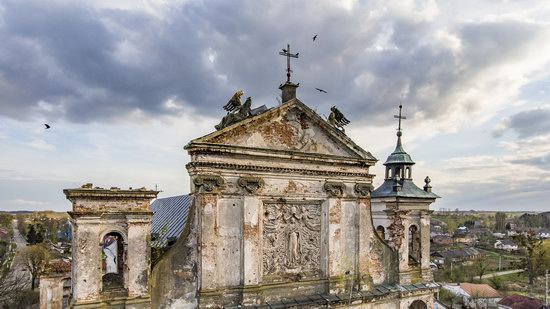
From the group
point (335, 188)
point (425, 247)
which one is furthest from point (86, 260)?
point (425, 247)

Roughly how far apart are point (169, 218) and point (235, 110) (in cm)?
915

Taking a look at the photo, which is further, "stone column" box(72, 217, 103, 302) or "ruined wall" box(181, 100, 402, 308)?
"ruined wall" box(181, 100, 402, 308)

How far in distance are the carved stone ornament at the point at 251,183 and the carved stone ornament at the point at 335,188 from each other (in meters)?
2.37

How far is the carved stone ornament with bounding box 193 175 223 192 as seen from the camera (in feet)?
33.4

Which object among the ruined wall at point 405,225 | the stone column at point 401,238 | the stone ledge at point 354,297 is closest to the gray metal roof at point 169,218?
the stone ledge at point 354,297

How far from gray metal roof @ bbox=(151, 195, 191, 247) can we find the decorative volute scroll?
20.4 feet

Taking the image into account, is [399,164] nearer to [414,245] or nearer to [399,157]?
[399,157]

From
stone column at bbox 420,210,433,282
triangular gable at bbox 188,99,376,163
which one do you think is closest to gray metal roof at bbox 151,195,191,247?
triangular gable at bbox 188,99,376,163

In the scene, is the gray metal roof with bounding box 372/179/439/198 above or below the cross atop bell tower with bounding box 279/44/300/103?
below

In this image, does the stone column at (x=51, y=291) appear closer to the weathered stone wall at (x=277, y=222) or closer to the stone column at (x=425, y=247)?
the weathered stone wall at (x=277, y=222)

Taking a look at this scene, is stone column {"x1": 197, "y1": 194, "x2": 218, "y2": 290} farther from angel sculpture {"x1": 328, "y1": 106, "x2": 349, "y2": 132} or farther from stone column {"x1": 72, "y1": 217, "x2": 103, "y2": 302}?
angel sculpture {"x1": 328, "y1": 106, "x2": 349, "y2": 132}

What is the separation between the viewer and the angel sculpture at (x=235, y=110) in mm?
11047

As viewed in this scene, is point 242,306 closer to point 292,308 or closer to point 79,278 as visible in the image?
point 292,308

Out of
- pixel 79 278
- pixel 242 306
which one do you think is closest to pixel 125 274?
pixel 79 278
